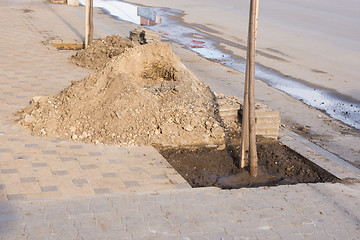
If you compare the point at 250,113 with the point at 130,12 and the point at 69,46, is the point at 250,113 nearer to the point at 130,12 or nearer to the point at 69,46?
the point at 69,46

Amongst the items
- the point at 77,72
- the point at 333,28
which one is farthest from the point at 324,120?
the point at 333,28

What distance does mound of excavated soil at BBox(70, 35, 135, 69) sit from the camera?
1264 cm

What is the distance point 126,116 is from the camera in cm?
785

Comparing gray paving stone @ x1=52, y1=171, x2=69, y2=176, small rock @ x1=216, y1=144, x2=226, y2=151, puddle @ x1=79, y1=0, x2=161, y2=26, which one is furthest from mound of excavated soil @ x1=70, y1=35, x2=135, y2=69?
puddle @ x1=79, y1=0, x2=161, y2=26

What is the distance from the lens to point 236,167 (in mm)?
7078

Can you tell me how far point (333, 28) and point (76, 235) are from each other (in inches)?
724

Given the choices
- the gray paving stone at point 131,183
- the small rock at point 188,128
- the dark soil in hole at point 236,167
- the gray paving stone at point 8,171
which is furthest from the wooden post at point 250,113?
the gray paving stone at point 8,171

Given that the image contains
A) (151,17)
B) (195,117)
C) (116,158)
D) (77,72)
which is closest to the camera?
(116,158)

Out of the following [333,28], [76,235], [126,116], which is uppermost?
[333,28]

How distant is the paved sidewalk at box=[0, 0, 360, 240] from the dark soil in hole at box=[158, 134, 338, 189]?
30cm

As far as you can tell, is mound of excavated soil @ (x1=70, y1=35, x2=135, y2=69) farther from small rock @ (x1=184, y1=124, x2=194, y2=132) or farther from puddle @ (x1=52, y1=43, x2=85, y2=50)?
small rock @ (x1=184, y1=124, x2=194, y2=132)

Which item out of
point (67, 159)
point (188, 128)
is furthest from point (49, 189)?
point (188, 128)

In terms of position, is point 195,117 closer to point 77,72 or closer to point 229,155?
point 229,155

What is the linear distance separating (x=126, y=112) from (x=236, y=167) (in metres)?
1.99
